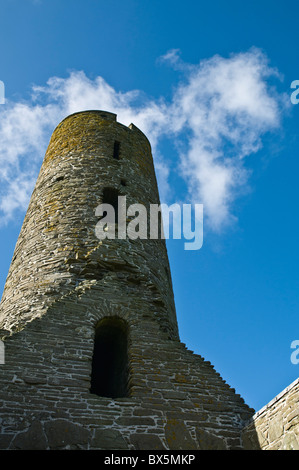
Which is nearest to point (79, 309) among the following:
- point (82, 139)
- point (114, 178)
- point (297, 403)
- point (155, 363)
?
point (155, 363)

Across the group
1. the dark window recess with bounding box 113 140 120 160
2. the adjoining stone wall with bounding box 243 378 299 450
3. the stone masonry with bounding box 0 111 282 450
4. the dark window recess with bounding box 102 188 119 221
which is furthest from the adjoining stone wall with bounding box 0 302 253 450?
the dark window recess with bounding box 113 140 120 160

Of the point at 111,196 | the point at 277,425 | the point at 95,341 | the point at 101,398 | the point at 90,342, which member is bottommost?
the point at 277,425

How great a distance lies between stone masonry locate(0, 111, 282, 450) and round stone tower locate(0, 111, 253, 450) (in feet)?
0.06

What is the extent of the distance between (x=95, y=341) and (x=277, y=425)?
3.67 metres

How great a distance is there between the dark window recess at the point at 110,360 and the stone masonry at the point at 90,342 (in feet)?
0.57

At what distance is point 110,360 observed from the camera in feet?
25.7

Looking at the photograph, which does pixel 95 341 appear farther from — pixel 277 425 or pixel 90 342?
pixel 277 425

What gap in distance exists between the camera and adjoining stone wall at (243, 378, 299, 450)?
491 centimetres

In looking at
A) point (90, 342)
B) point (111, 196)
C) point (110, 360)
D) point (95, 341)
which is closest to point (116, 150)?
point (111, 196)

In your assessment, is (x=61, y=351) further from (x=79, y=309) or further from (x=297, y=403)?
(x=297, y=403)

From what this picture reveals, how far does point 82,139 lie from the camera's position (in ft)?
39.6

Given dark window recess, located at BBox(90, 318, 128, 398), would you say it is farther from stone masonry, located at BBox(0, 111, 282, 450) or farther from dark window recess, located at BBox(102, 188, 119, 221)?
dark window recess, located at BBox(102, 188, 119, 221)

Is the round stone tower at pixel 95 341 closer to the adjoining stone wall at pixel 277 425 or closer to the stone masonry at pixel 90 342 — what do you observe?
the stone masonry at pixel 90 342

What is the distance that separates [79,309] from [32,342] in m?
1.02
